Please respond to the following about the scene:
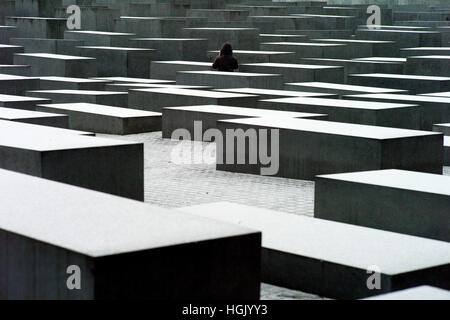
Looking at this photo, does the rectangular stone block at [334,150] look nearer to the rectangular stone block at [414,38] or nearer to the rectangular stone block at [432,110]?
the rectangular stone block at [432,110]

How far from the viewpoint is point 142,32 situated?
28.2m

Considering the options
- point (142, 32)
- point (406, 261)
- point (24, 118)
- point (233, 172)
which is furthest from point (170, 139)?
point (142, 32)

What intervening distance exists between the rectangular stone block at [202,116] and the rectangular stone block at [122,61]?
827 cm

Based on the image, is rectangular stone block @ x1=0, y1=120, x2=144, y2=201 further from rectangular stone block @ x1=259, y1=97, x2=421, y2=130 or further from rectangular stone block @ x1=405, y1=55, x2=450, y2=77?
rectangular stone block @ x1=405, y1=55, x2=450, y2=77

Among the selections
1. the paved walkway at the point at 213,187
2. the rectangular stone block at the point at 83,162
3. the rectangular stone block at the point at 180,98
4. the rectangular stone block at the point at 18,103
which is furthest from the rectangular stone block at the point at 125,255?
the rectangular stone block at the point at 180,98

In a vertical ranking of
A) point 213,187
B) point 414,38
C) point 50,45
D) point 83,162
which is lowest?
point 213,187

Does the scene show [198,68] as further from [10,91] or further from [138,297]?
[138,297]

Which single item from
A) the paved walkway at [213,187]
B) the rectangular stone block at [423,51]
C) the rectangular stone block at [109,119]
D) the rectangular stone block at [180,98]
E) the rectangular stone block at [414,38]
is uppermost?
the rectangular stone block at [414,38]

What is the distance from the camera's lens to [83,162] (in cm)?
902

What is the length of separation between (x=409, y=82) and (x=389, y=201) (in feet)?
37.3

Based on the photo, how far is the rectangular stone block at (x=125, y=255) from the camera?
4809mm

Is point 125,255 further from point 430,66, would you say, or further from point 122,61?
point 122,61

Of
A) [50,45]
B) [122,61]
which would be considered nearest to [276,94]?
[122,61]
